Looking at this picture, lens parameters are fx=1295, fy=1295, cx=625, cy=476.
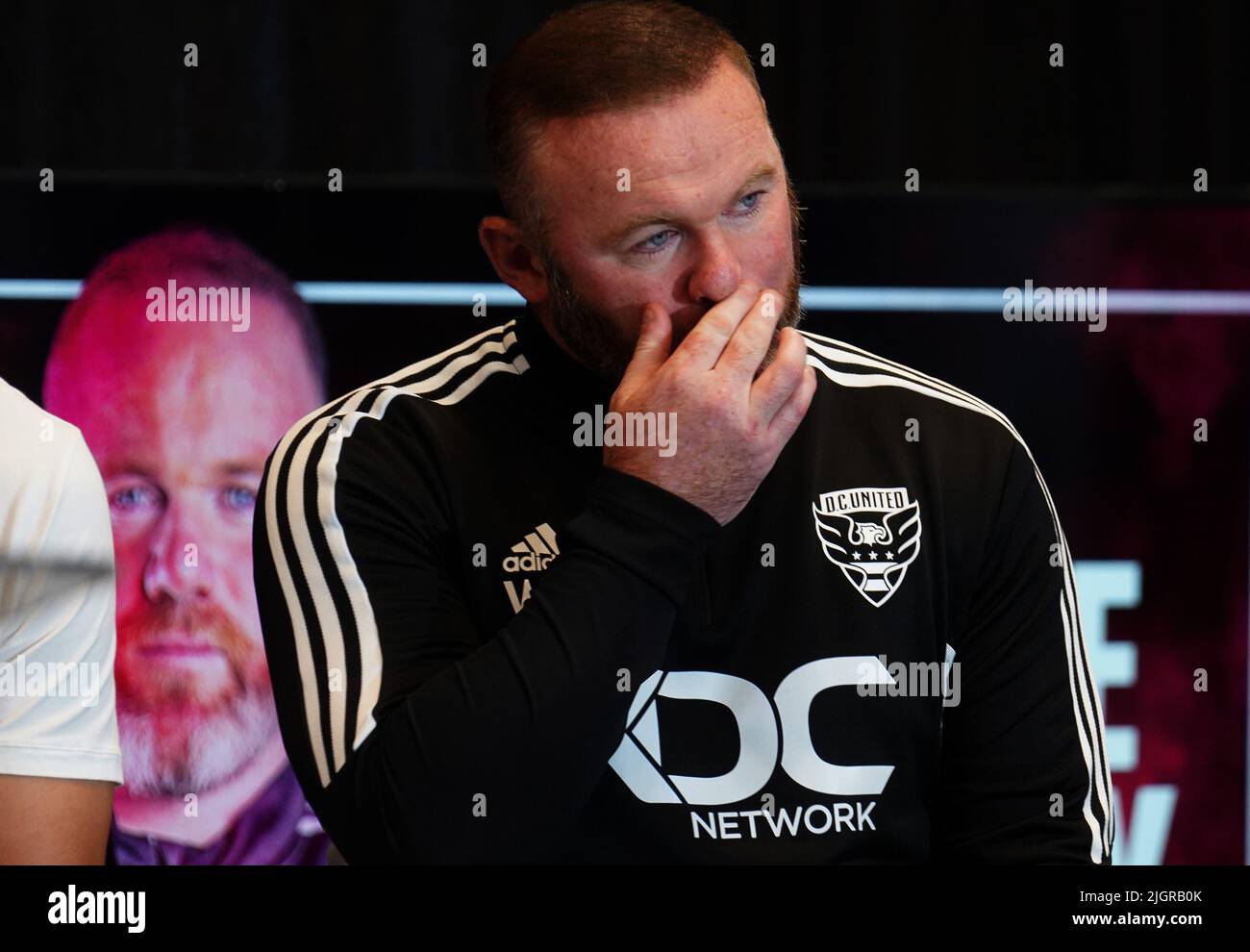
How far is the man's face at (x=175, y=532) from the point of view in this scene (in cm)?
203

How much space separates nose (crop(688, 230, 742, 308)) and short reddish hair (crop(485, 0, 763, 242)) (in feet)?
0.47

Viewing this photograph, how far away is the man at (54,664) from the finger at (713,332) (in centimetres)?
72

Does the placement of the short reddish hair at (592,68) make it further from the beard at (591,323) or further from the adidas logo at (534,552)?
the adidas logo at (534,552)

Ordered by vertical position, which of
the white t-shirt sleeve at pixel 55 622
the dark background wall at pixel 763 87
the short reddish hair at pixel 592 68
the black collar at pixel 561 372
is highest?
the dark background wall at pixel 763 87

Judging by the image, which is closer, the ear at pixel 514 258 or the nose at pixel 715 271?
the nose at pixel 715 271

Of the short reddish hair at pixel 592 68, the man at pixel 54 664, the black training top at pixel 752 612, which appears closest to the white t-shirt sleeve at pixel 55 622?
the man at pixel 54 664

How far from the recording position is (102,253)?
80.9 inches

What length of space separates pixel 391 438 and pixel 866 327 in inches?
42.5

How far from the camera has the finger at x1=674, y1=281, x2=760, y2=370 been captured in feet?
3.84

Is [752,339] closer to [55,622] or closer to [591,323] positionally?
[591,323]

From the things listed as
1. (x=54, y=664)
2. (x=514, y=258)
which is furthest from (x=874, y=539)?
(x=54, y=664)

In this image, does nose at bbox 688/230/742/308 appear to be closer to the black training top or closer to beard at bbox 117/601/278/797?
the black training top

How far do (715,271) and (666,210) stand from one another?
0.07 m
